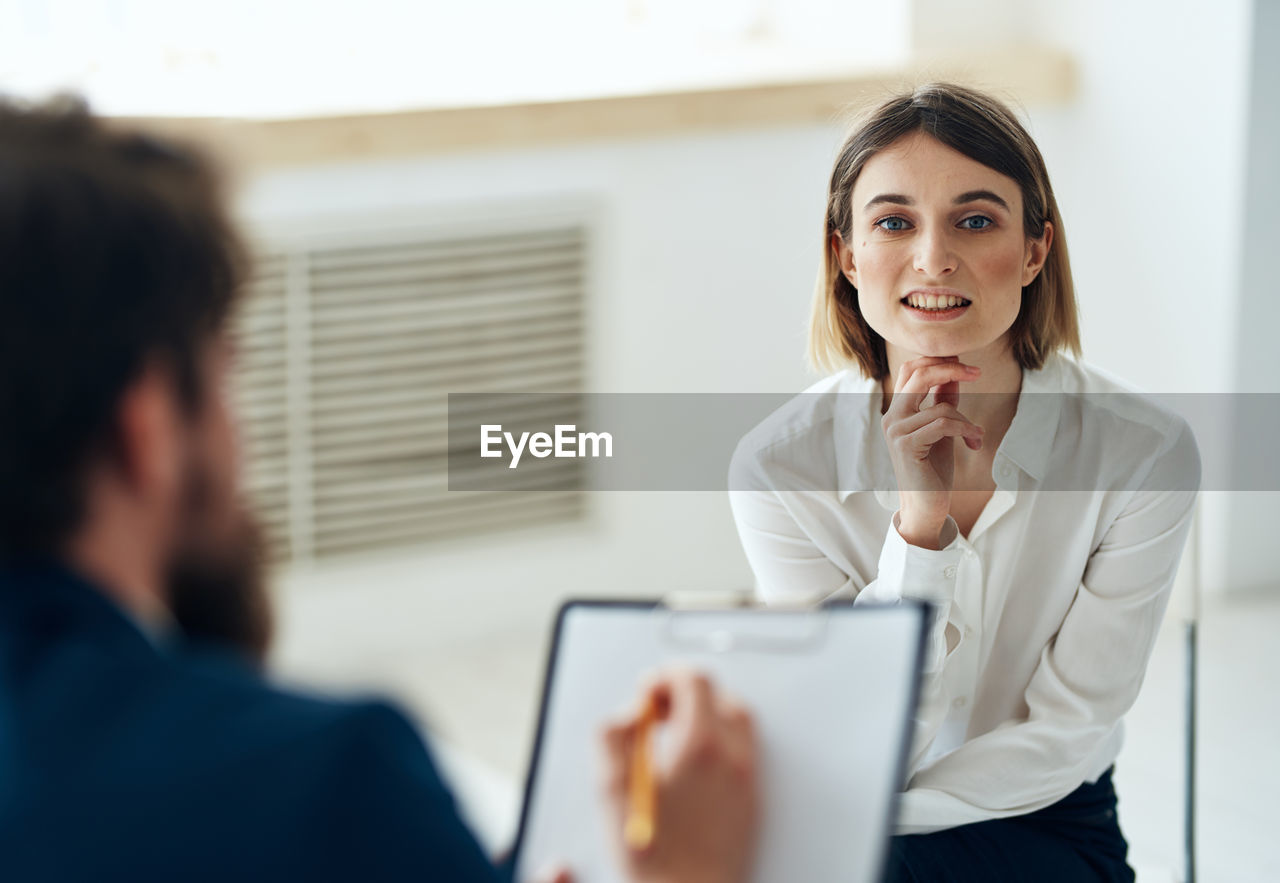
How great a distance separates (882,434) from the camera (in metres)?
1.38

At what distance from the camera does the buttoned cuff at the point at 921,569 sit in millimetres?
1264

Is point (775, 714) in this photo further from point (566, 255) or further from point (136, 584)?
point (566, 255)

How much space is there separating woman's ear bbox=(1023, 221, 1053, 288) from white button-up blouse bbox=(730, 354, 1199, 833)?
0.30ft

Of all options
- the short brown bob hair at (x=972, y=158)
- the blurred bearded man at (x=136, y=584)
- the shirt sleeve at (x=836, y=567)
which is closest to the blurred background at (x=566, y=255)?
the shirt sleeve at (x=836, y=567)

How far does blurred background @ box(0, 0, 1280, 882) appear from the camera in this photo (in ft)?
8.31

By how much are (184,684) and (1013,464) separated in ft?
3.05

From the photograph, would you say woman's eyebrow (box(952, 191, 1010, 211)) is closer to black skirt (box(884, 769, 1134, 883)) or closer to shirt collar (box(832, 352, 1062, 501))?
shirt collar (box(832, 352, 1062, 501))

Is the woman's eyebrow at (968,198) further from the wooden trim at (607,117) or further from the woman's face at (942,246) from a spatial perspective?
the wooden trim at (607,117)

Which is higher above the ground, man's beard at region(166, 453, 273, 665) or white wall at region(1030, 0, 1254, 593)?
white wall at region(1030, 0, 1254, 593)

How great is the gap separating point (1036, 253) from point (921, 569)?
31 cm

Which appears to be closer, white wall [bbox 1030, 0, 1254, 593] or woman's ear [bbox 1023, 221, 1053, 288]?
woman's ear [bbox 1023, 221, 1053, 288]

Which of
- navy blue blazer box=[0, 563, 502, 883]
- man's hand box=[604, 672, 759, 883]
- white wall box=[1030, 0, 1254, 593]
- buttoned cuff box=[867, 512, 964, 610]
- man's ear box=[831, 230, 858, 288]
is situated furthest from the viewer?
white wall box=[1030, 0, 1254, 593]

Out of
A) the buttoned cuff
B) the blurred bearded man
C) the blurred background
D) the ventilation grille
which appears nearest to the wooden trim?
the blurred background

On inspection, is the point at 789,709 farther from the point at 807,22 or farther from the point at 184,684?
the point at 807,22
